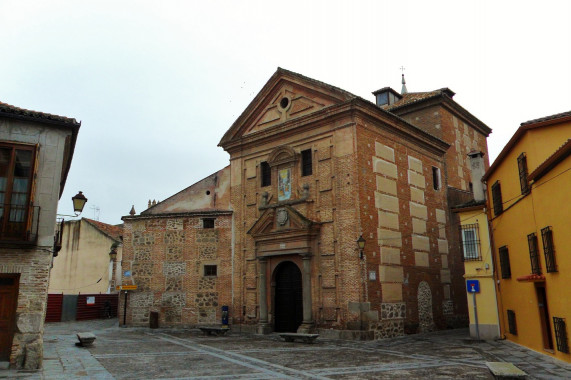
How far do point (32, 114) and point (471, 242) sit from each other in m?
15.6

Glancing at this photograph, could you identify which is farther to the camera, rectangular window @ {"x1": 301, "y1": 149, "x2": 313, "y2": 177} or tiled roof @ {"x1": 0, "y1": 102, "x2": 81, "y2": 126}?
rectangular window @ {"x1": 301, "y1": 149, "x2": 313, "y2": 177}

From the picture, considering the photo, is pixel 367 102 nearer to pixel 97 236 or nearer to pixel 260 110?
pixel 260 110

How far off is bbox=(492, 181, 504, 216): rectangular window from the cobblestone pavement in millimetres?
4537

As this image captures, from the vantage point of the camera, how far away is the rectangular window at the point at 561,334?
10.9 metres

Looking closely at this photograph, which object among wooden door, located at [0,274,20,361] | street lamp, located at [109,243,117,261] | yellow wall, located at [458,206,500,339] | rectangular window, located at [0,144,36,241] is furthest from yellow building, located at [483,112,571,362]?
street lamp, located at [109,243,117,261]

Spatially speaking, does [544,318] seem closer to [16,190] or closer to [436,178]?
[436,178]

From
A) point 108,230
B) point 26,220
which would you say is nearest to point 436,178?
point 26,220

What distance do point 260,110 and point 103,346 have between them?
1287cm

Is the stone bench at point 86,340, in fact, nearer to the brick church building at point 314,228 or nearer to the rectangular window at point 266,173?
the brick church building at point 314,228

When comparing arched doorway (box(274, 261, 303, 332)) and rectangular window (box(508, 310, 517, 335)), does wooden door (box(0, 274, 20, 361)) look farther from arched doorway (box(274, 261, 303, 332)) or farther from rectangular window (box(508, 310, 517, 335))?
rectangular window (box(508, 310, 517, 335))

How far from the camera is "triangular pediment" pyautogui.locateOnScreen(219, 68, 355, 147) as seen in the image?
20028 mm

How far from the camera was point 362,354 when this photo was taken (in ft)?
45.0

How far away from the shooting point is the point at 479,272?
56.9ft

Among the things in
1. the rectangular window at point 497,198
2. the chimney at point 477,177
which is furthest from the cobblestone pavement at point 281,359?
the chimney at point 477,177
